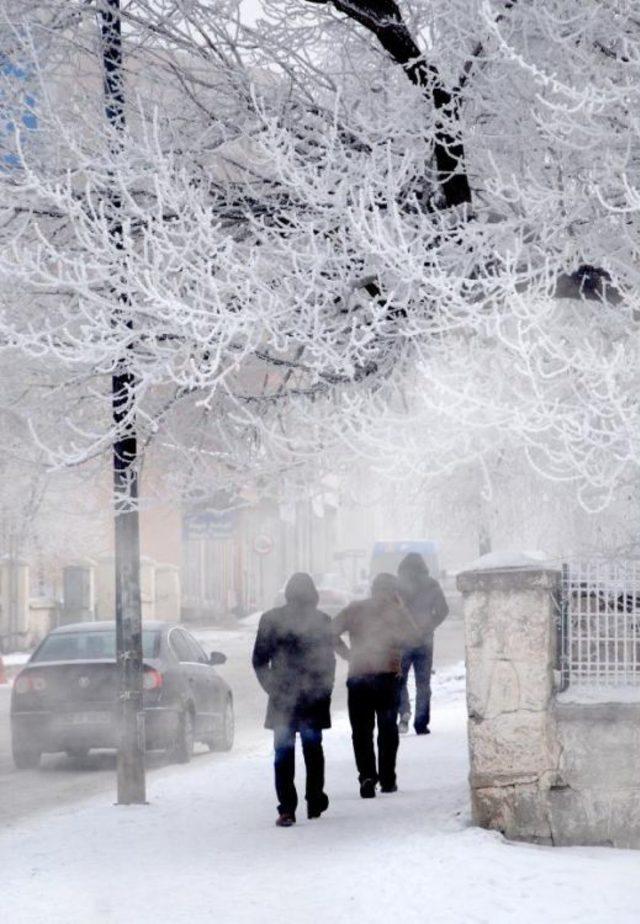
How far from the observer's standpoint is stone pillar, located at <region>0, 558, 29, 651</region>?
4044cm

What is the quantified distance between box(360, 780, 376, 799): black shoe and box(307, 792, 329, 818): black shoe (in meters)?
0.80

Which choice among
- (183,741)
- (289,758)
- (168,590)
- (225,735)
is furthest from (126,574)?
(168,590)

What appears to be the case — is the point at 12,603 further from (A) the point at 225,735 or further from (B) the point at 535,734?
(B) the point at 535,734

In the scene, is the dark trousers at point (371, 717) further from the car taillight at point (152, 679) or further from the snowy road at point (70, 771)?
the car taillight at point (152, 679)

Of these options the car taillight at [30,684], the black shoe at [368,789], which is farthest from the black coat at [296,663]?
the car taillight at [30,684]

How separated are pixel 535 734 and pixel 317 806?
2.33 metres

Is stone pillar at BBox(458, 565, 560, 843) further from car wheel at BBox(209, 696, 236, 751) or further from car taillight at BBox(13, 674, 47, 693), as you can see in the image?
car wheel at BBox(209, 696, 236, 751)

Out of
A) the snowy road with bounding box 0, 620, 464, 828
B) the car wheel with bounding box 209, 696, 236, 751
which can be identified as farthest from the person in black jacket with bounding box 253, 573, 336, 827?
the car wheel with bounding box 209, 696, 236, 751

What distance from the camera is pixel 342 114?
12.0 metres

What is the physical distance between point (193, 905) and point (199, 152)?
5.33 meters

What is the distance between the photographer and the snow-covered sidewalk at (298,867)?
8719 millimetres

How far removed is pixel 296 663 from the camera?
39.4 feet

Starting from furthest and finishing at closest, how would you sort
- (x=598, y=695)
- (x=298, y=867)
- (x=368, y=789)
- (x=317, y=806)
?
1. (x=368, y=789)
2. (x=317, y=806)
3. (x=598, y=695)
4. (x=298, y=867)

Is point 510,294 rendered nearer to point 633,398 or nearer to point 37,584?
point 633,398
